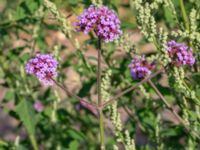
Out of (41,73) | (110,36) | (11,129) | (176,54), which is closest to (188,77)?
(176,54)

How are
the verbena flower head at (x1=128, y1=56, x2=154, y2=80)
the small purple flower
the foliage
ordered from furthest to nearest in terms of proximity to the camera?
the small purple flower, the verbena flower head at (x1=128, y1=56, x2=154, y2=80), the foliage

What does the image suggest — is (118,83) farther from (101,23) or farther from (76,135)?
(101,23)

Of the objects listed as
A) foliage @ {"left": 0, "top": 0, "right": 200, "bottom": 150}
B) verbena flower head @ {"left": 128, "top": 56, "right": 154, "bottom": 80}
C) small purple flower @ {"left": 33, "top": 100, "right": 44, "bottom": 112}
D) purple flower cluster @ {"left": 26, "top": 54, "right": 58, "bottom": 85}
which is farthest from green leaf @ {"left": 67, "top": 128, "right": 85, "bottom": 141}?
purple flower cluster @ {"left": 26, "top": 54, "right": 58, "bottom": 85}

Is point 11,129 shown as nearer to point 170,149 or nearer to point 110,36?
point 170,149

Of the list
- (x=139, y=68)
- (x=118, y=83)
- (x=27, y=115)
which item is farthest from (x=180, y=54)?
(x=27, y=115)

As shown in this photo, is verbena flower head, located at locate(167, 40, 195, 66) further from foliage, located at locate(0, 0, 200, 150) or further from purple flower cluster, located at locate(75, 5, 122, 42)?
purple flower cluster, located at locate(75, 5, 122, 42)

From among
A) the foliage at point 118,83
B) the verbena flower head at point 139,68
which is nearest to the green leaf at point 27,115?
the foliage at point 118,83
